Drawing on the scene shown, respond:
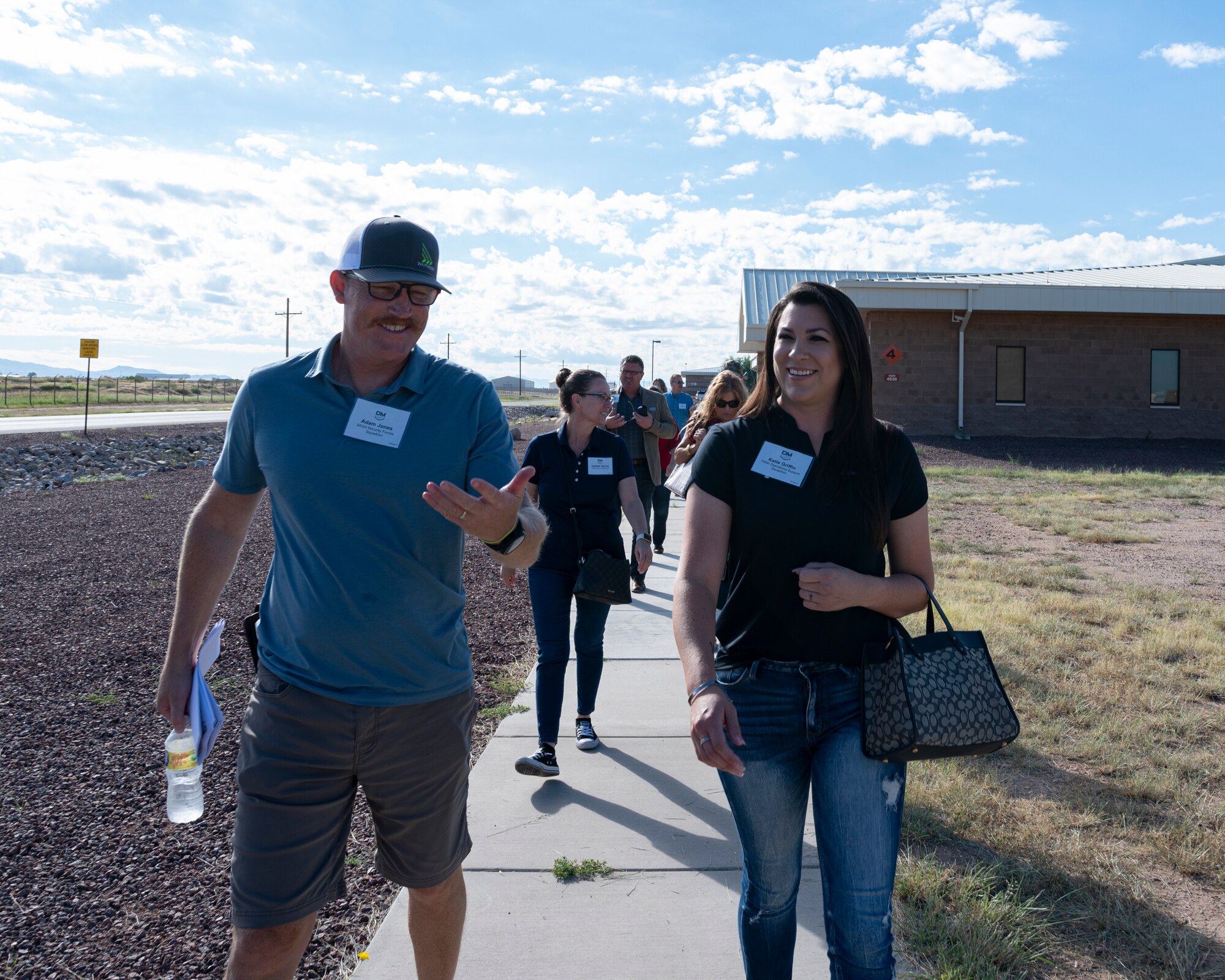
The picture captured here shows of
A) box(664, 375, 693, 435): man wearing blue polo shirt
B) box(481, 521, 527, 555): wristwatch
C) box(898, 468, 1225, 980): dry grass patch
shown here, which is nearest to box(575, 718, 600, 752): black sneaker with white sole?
box(898, 468, 1225, 980): dry grass patch

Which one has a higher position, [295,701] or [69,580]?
[295,701]

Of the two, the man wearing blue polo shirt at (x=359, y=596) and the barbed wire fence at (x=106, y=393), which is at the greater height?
the barbed wire fence at (x=106, y=393)

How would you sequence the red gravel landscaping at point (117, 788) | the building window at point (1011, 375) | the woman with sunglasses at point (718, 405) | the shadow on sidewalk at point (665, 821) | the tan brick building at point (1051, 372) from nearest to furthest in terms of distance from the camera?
the red gravel landscaping at point (117, 788) < the shadow on sidewalk at point (665, 821) < the woman with sunglasses at point (718, 405) < the tan brick building at point (1051, 372) < the building window at point (1011, 375)

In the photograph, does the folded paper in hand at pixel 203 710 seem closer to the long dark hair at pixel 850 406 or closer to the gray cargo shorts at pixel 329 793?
the gray cargo shorts at pixel 329 793

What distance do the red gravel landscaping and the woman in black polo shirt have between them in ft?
5.23

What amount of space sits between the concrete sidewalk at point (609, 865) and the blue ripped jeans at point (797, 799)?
2.52ft

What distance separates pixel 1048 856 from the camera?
3.67m

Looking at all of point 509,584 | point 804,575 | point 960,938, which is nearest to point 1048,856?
point 960,938

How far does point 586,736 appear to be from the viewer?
4973 mm

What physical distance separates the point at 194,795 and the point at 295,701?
64cm

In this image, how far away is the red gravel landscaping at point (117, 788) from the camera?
3.14 meters

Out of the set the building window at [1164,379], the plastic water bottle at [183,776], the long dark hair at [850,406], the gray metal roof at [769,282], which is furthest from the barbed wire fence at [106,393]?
the long dark hair at [850,406]

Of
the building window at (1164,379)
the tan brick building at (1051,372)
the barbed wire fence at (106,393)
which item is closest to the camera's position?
the tan brick building at (1051,372)

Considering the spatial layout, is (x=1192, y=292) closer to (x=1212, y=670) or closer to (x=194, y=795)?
(x=1212, y=670)
